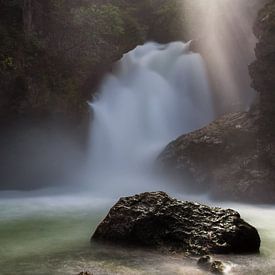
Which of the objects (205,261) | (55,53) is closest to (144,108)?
(55,53)

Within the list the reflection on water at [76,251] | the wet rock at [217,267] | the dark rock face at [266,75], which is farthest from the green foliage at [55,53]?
the wet rock at [217,267]

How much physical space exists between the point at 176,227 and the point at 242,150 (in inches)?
427

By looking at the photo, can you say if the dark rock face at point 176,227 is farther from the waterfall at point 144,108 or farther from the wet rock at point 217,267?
the waterfall at point 144,108

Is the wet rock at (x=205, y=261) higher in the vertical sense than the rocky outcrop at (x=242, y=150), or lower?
lower

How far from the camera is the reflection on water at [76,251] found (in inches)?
351

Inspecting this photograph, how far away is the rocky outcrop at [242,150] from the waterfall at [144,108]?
280 cm

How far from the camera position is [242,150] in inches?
820

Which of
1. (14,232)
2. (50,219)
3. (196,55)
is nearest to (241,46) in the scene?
(196,55)

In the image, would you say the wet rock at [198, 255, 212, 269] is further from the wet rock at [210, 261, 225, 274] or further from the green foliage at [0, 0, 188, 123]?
the green foliage at [0, 0, 188, 123]

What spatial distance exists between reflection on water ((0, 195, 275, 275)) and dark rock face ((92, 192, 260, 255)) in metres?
0.43

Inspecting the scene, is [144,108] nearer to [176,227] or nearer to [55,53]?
[55,53]

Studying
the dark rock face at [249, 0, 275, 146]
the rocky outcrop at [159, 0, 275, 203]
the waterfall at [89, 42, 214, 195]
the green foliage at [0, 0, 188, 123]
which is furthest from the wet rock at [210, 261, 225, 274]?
the green foliage at [0, 0, 188, 123]

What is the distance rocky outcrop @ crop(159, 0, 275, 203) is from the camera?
63.1 feet

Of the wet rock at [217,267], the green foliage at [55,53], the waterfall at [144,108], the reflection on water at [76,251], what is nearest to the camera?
the wet rock at [217,267]
